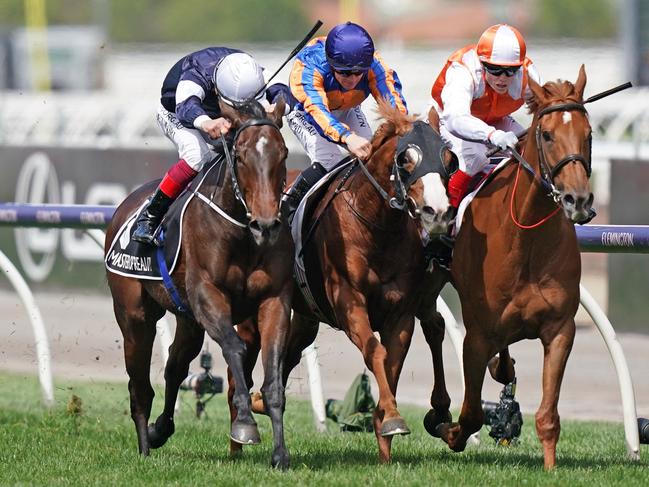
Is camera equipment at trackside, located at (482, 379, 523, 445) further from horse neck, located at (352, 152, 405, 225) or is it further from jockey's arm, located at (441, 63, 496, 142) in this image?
jockey's arm, located at (441, 63, 496, 142)

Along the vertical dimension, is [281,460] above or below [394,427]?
below

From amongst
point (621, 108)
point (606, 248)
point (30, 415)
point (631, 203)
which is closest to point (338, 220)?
point (606, 248)

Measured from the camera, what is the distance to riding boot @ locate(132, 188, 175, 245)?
7.39 meters

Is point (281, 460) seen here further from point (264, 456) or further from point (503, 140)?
point (503, 140)

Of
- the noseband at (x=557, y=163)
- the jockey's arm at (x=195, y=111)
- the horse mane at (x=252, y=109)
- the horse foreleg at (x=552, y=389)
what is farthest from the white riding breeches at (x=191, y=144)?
the horse foreleg at (x=552, y=389)

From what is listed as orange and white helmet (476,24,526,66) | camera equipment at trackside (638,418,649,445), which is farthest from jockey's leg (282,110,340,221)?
camera equipment at trackside (638,418,649,445)

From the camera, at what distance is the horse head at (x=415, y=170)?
6.47m

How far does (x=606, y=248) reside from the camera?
7.60 m

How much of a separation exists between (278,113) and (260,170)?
0.40 metres

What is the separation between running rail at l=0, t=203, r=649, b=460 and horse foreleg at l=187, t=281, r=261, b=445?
1.76 metres

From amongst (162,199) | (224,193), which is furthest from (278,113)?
(162,199)

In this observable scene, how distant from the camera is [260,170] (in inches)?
256

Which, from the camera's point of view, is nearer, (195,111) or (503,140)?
(503,140)

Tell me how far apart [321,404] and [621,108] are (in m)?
7.04
